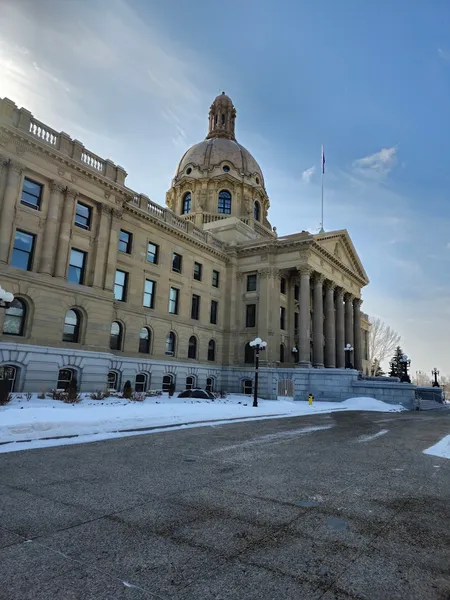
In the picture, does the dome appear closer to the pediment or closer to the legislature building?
the legislature building

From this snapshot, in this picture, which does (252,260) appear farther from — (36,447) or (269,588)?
(269,588)

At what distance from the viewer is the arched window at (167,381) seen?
118 feet

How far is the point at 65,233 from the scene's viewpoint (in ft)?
87.1

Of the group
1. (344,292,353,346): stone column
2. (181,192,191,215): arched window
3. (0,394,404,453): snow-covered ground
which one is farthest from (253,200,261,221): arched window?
(0,394,404,453): snow-covered ground

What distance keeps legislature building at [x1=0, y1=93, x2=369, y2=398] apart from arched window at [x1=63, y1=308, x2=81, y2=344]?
0.07 metres

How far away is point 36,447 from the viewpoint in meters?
A: 9.95

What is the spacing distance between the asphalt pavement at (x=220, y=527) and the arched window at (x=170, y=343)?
1092 inches

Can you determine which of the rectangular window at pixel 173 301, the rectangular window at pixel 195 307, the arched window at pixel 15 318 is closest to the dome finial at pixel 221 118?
the rectangular window at pixel 195 307

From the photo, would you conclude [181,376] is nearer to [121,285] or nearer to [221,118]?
[121,285]

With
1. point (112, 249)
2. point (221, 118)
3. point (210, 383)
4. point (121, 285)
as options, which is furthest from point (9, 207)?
point (221, 118)

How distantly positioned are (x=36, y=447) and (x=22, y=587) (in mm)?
7382

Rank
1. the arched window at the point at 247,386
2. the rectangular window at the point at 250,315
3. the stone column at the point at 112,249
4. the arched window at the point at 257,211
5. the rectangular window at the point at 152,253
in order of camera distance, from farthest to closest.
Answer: the arched window at the point at 257,211
the rectangular window at the point at 250,315
the arched window at the point at 247,386
the rectangular window at the point at 152,253
the stone column at the point at 112,249

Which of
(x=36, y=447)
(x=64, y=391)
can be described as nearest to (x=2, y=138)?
(x=64, y=391)

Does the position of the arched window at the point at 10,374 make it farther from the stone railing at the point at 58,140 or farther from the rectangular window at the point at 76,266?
the stone railing at the point at 58,140
